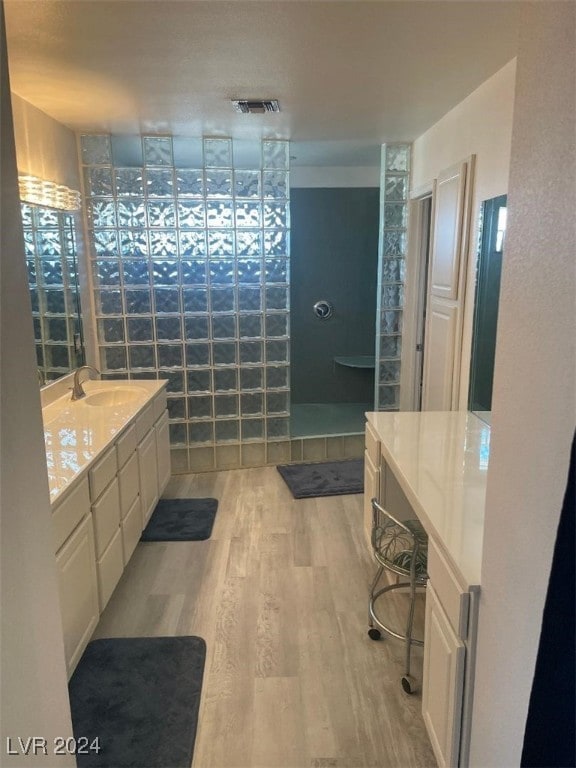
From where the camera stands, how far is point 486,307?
Answer: 2.66 meters

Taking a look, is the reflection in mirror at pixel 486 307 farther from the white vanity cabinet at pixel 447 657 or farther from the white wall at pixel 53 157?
the white wall at pixel 53 157

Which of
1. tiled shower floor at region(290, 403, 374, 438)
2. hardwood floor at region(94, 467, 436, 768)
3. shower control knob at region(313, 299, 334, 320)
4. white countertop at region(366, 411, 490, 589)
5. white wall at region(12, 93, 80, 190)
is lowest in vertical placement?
hardwood floor at region(94, 467, 436, 768)

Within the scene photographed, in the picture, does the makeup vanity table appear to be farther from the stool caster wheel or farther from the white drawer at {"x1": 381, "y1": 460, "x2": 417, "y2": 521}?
the stool caster wheel

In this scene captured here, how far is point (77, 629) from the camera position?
2074mm

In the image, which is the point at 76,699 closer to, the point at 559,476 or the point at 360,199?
the point at 559,476

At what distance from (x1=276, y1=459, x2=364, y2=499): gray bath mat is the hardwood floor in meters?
0.13

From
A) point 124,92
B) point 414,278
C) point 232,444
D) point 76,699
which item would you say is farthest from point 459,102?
point 76,699

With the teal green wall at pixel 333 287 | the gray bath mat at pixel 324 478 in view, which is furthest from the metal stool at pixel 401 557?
the teal green wall at pixel 333 287

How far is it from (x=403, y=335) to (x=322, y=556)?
188 centimetres

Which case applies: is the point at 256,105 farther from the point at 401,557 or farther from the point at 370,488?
the point at 401,557

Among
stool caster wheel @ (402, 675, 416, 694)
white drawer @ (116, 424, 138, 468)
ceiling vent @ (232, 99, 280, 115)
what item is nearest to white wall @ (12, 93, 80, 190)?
ceiling vent @ (232, 99, 280, 115)

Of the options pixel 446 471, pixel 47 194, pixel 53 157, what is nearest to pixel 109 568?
pixel 446 471

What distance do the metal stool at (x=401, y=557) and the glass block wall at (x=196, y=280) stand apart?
186 centimetres

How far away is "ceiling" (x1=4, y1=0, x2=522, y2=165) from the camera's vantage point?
70.8 inches
